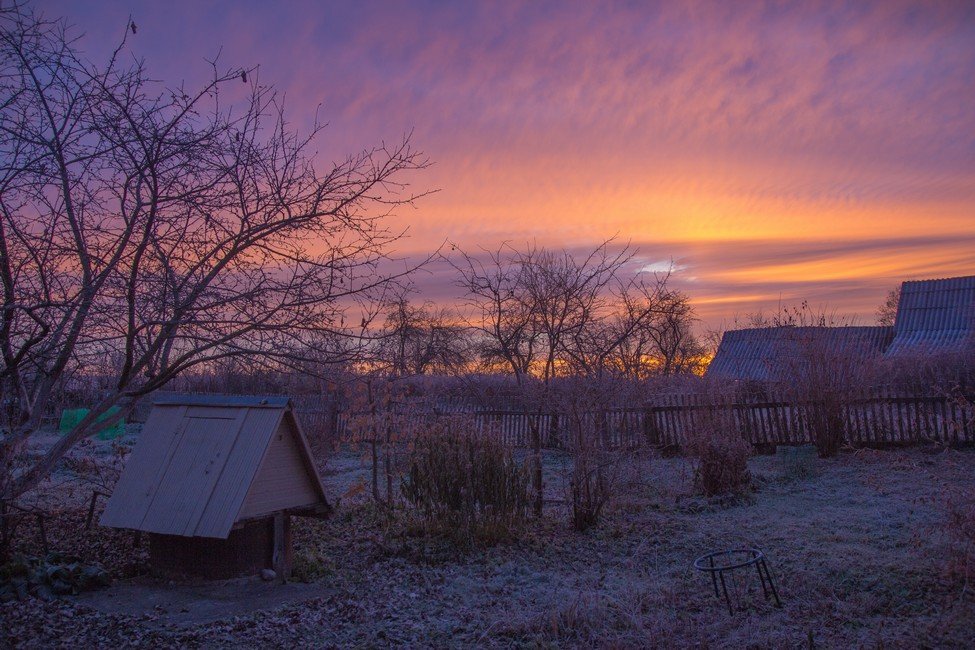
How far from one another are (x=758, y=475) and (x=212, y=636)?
33.5ft

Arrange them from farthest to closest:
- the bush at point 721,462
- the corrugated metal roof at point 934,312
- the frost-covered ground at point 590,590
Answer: the corrugated metal roof at point 934,312
the bush at point 721,462
the frost-covered ground at point 590,590

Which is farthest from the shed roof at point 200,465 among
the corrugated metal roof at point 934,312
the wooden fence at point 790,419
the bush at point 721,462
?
the corrugated metal roof at point 934,312

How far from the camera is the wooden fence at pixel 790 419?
13641 millimetres

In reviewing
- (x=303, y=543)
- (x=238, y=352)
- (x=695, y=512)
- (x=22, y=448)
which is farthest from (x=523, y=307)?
(x=22, y=448)

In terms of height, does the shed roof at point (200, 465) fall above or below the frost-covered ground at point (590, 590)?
above

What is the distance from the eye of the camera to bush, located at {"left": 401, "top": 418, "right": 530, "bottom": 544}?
28.9 ft

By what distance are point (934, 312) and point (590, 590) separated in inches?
1121

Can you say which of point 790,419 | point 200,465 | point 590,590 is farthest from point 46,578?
point 790,419

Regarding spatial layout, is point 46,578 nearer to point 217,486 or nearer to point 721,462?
point 217,486

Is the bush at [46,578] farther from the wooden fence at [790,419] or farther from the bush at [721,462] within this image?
the bush at [721,462]

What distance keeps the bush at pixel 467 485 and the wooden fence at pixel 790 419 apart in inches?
116

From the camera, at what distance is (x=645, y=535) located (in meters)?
8.98

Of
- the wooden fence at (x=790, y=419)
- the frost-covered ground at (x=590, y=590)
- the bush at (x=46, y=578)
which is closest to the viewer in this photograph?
the frost-covered ground at (x=590, y=590)

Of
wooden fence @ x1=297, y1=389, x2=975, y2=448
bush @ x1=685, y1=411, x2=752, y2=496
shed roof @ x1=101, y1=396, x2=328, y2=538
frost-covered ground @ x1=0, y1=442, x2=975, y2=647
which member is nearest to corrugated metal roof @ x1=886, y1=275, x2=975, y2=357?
wooden fence @ x1=297, y1=389, x2=975, y2=448
